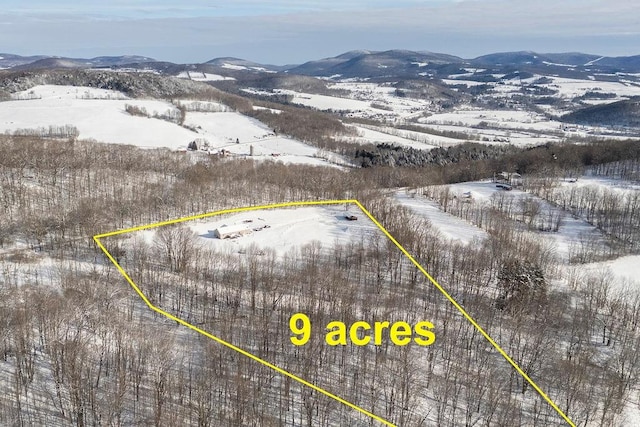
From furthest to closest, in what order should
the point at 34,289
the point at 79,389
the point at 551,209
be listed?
1. the point at 551,209
2. the point at 34,289
3. the point at 79,389

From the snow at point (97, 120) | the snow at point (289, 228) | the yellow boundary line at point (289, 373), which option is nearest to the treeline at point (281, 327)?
the yellow boundary line at point (289, 373)

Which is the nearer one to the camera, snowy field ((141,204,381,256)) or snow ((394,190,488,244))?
snowy field ((141,204,381,256))

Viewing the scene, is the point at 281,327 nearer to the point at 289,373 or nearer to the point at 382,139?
the point at 289,373

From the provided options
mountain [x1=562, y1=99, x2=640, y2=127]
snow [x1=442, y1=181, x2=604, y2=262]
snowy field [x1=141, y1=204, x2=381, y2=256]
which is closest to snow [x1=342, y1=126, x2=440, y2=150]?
snow [x1=442, y1=181, x2=604, y2=262]

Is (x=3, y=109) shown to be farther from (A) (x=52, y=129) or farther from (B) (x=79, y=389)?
(B) (x=79, y=389)

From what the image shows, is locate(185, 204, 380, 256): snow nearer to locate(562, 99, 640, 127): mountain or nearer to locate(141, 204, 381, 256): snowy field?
locate(141, 204, 381, 256): snowy field

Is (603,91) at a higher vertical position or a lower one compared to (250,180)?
higher

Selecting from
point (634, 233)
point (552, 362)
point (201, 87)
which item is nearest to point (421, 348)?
point (552, 362)
